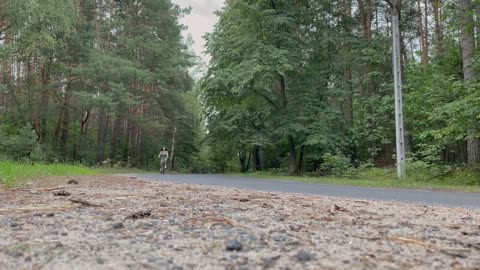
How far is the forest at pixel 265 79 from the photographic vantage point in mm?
15820

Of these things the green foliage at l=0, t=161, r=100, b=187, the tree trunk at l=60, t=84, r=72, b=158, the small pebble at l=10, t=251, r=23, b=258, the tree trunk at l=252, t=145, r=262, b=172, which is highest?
the tree trunk at l=60, t=84, r=72, b=158

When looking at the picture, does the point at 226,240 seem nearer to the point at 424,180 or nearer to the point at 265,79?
the point at 424,180

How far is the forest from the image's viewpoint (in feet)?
51.9

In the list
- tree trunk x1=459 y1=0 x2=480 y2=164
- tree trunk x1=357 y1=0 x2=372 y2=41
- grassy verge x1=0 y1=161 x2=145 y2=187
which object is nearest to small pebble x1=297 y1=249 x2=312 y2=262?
grassy verge x1=0 y1=161 x2=145 y2=187

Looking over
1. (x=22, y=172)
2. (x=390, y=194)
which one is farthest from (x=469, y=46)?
(x=22, y=172)

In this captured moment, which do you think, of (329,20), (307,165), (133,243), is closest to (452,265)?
(133,243)

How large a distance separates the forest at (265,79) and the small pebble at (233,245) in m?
11.4

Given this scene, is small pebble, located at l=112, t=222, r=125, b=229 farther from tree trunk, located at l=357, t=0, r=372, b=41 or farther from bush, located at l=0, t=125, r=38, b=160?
tree trunk, located at l=357, t=0, r=372, b=41

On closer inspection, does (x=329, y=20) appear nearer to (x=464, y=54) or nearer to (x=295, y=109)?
(x=295, y=109)

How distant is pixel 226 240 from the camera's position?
208 cm

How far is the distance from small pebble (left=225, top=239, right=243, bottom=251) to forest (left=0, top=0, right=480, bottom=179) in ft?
37.4

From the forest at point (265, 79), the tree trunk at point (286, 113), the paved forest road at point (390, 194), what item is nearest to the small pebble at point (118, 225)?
the paved forest road at point (390, 194)

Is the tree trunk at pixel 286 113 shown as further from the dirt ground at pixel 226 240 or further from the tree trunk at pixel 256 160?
the dirt ground at pixel 226 240

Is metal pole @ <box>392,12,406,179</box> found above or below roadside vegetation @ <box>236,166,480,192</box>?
above
